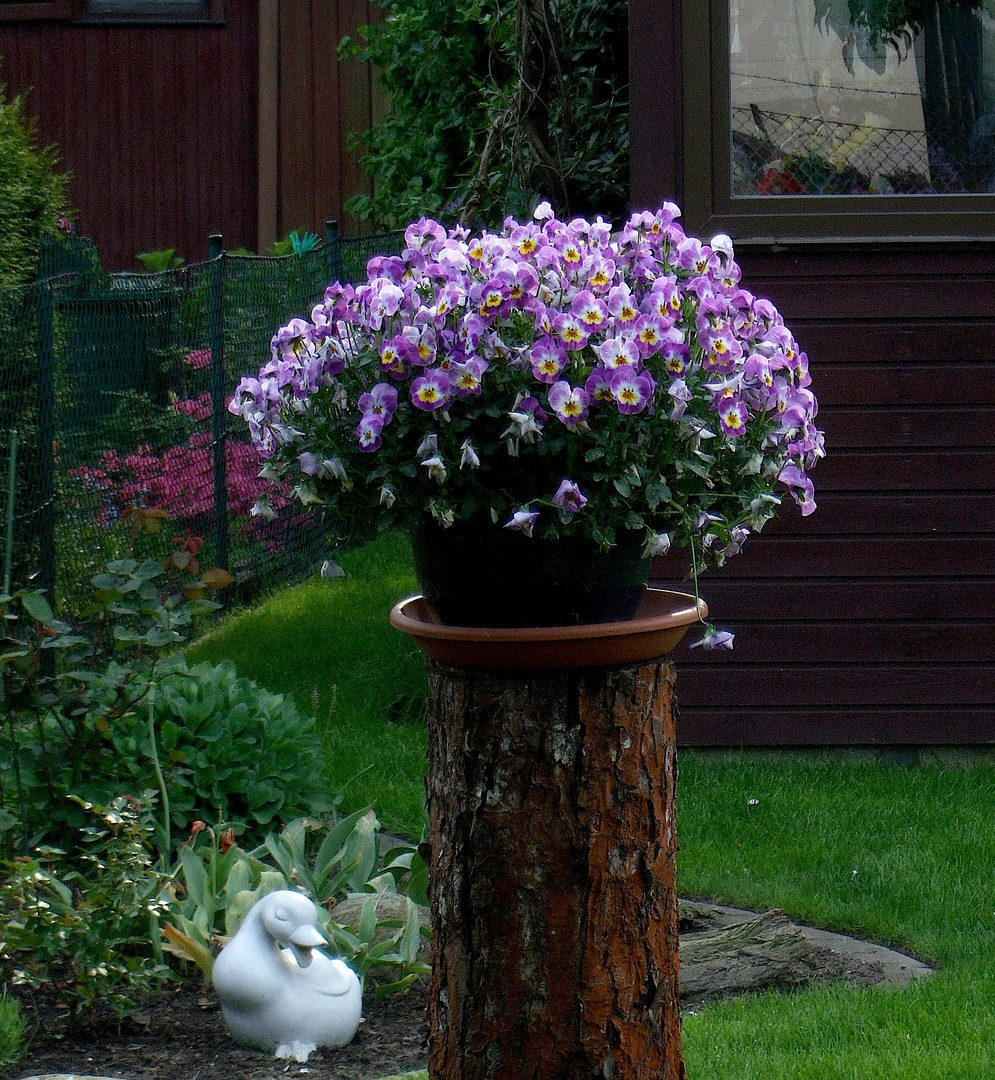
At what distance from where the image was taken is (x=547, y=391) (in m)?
1.94

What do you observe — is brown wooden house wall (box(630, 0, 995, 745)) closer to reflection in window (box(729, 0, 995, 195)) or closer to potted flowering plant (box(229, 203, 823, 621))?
reflection in window (box(729, 0, 995, 195))

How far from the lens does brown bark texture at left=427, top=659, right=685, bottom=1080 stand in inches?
82.3

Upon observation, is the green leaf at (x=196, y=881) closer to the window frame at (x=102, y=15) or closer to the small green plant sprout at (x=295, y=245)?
the small green plant sprout at (x=295, y=245)

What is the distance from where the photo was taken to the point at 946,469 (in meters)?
4.68

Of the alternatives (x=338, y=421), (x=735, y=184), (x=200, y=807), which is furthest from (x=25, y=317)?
(x=338, y=421)

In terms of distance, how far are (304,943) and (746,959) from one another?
40.2 inches

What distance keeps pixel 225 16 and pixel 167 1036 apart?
30.3 ft

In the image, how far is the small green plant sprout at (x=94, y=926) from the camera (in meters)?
2.78

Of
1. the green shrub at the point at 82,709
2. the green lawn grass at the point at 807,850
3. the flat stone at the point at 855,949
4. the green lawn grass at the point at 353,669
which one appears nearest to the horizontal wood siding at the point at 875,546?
the green lawn grass at the point at 807,850

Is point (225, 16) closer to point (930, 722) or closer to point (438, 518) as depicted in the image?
point (930, 722)

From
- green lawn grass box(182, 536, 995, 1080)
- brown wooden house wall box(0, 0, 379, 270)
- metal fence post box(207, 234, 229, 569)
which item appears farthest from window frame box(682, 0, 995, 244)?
brown wooden house wall box(0, 0, 379, 270)

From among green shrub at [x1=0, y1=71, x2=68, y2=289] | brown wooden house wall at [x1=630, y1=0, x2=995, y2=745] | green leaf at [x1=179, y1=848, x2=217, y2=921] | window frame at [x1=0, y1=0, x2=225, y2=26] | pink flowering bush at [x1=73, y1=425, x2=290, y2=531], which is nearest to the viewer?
green leaf at [x1=179, y1=848, x2=217, y2=921]

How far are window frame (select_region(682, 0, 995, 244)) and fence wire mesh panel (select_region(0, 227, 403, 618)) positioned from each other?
2.09 metres

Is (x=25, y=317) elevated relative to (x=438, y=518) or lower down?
elevated
